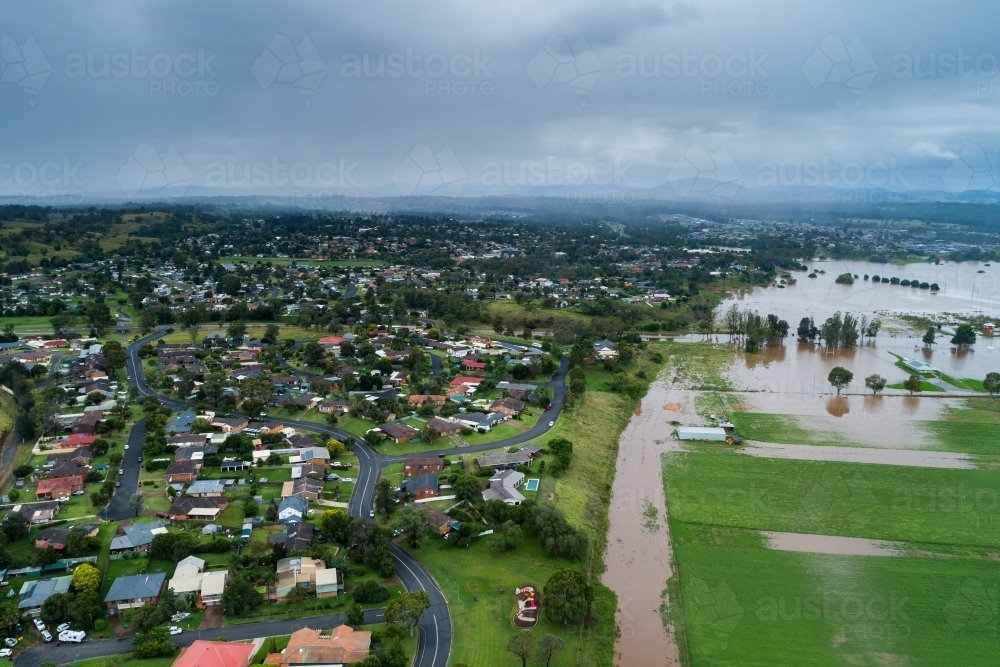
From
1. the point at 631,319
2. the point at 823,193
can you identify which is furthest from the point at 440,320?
the point at 823,193

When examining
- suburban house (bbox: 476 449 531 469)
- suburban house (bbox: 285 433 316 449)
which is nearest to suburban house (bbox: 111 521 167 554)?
suburban house (bbox: 285 433 316 449)

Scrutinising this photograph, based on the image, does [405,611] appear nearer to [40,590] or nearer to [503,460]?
[40,590]

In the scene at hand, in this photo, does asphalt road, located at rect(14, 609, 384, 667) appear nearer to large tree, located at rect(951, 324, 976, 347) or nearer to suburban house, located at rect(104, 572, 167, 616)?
suburban house, located at rect(104, 572, 167, 616)

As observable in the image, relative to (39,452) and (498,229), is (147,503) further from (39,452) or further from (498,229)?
(498,229)

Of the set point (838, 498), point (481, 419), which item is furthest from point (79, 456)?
point (838, 498)

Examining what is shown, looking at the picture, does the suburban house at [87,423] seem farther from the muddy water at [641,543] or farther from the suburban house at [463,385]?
the muddy water at [641,543]

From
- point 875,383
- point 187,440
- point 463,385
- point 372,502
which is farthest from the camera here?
point 463,385
